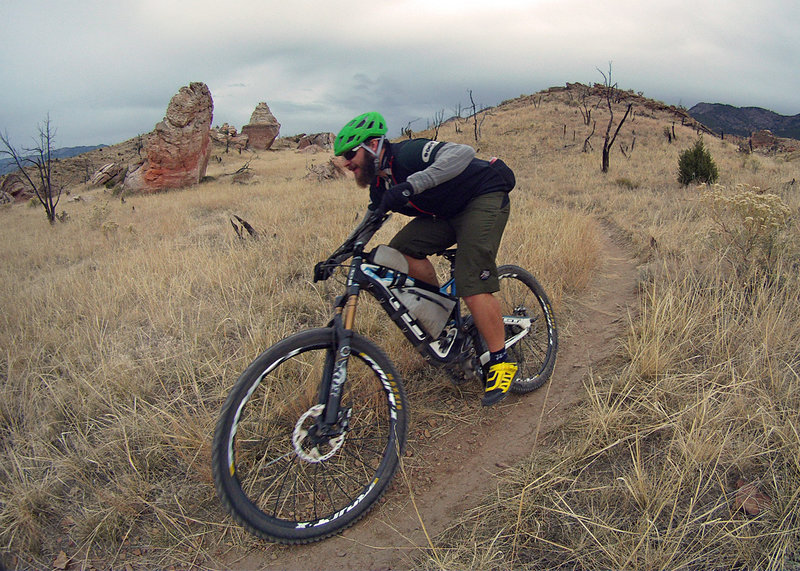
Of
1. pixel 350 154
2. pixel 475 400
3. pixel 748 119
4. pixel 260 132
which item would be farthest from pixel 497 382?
pixel 748 119

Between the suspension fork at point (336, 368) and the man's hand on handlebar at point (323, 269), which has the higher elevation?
the man's hand on handlebar at point (323, 269)

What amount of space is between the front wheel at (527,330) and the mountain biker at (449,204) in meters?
0.47

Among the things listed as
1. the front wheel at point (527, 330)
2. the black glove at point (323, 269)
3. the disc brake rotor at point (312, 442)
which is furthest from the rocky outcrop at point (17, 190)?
the disc brake rotor at point (312, 442)

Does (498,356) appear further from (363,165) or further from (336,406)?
(363,165)

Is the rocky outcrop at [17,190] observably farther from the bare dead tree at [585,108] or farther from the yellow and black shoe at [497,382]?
the bare dead tree at [585,108]

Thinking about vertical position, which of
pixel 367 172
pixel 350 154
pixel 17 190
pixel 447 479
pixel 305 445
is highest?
pixel 350 154

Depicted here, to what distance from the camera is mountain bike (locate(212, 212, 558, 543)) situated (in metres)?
2.16

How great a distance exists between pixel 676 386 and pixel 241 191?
1721cm

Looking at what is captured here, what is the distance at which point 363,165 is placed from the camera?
271cm

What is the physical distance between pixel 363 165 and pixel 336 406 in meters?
1.40

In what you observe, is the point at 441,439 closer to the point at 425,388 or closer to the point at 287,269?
the point at 425,388

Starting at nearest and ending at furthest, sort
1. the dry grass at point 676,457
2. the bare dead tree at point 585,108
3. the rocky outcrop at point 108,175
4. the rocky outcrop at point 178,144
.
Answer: the dry grass at point 676,457 < the rocky outcrop at point 178,144 < the rocky outcrop at point 108,175 < the bare dead tree at point 585,108

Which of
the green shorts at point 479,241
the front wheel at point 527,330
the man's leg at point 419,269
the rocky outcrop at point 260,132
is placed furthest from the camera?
the rocky outcrop at point 260,132

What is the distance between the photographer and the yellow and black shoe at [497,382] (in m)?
3.08
